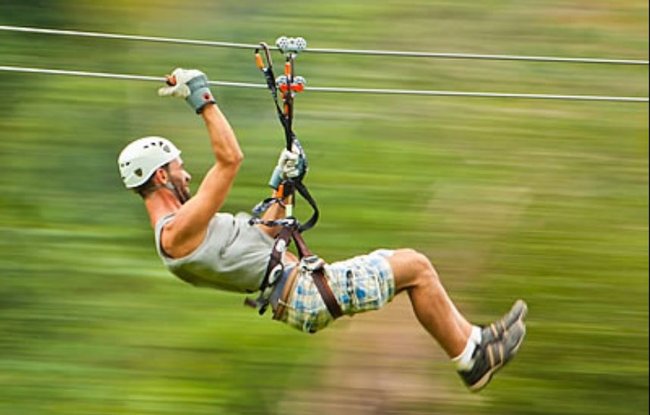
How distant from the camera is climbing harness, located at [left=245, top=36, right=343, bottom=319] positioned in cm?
575

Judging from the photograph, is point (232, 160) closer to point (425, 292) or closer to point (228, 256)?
point (228, 256)

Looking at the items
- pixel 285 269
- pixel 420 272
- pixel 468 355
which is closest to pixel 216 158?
pixel 285 269

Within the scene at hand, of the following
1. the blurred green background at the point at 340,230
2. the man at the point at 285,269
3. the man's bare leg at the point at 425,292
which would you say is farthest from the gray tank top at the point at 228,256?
the blurred green background at the point at 340,230

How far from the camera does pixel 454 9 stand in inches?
395

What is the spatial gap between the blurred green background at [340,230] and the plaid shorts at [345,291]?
2852 millimetres

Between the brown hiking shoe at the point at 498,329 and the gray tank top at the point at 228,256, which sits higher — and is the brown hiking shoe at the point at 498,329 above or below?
Result: below

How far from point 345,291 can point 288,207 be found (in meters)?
0.39

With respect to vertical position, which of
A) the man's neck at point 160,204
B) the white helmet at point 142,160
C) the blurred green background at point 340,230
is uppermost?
the white helmet at point 142,160

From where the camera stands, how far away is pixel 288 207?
582 cm

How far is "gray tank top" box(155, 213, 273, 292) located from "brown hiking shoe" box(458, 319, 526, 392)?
2.92ft

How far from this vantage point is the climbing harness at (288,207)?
18.9 feet

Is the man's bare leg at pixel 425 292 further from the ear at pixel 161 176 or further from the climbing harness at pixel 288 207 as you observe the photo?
the ear at pixel 161 176

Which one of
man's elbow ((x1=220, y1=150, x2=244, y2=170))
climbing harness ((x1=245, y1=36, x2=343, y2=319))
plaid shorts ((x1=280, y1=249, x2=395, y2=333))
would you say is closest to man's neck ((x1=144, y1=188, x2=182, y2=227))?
climbing harness ((x1=245, y1=36, x2=343, y2=319))

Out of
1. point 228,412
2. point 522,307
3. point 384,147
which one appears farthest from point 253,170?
point 522,307
